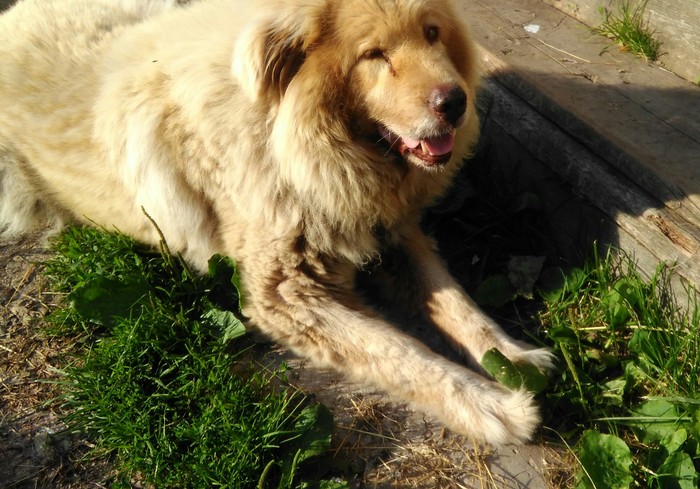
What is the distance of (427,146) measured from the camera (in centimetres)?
277

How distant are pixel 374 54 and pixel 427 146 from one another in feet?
1.52

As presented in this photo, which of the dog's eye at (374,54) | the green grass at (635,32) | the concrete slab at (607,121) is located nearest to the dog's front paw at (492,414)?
the concrete slab at (607,121)

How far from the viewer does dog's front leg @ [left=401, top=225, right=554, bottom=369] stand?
9.62ft

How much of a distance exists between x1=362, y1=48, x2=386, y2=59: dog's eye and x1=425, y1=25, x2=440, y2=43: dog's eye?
0.82 ft

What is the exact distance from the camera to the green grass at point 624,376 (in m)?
2.40

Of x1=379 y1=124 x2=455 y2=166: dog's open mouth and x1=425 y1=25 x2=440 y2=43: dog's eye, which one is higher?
x1=425 y1=25 x2=440 y2=43: dog's eye

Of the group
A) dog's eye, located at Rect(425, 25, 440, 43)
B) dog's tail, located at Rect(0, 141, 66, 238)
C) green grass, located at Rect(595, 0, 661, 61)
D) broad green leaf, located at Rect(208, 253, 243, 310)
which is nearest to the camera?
dog's eye, located at Rect(425, 25, 440, 43)

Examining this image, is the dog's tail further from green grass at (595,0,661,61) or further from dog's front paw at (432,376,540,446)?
green grass at (595,0,661,61)

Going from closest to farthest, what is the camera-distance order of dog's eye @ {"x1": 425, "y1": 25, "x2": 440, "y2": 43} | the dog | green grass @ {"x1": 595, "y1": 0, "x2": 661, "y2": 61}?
the dog < dog's eye @ {"x1": 425, "y1": 25, "x2": 440, "y2": 43} < green grass @ {"x1": 595, "y1": 0, "x2": 661, "y2": 61}

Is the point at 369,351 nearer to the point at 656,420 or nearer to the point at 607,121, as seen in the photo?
the point at 656,420

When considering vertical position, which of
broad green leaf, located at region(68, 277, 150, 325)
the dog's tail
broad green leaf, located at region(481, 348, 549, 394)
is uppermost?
the dog's tail

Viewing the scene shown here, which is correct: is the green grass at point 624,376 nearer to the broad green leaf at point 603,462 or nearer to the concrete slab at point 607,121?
the broad green leaf at point 603,462

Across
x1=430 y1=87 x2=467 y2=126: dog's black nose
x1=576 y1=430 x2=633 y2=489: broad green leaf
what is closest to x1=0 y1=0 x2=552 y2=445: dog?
x1=430 y1=87 x2=467 y2=126: dog's black nose

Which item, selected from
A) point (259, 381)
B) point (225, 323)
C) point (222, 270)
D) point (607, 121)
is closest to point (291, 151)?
point (222, 270)
